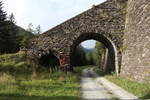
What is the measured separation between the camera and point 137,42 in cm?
1823

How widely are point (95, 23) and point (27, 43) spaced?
628 cm

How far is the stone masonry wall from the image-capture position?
16047 millimetres

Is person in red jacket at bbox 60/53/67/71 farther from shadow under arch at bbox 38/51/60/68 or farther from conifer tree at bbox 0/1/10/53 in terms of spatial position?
conifer tree at bbox 0/1/10/53

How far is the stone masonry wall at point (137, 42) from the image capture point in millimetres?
16047

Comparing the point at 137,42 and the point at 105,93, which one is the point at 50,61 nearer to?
the point at 137,42

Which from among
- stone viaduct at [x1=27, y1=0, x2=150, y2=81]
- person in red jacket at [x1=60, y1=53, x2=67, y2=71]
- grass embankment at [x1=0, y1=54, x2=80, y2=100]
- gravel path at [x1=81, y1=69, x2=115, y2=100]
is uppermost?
stone viaduct at [x1=27, y1=0, x2=150, y2=81]

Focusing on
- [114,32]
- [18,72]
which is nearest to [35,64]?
[18,72]

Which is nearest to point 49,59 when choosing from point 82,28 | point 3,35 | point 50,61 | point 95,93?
point 50,61

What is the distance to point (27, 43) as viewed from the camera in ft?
78.1

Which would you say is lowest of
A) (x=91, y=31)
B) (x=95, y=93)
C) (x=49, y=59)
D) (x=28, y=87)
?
(x=95, y=93)

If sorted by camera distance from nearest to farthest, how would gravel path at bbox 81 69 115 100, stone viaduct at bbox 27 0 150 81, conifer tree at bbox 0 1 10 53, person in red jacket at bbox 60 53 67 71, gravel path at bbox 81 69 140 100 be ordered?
gravel path at bbox 81 69 140 100 → gravel path at bbox 81 69 115 100 → stone viaduct at bbox 27 0 150 81 → person in red jacket at bbox 60 53 67 71 → conifer tree at bbox 0 1 10 53

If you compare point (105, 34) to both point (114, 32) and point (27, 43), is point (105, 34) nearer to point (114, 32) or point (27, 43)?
point (114, 32)

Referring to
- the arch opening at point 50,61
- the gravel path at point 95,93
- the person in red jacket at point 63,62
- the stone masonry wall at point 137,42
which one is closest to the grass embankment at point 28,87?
the gravel path at point 95,93

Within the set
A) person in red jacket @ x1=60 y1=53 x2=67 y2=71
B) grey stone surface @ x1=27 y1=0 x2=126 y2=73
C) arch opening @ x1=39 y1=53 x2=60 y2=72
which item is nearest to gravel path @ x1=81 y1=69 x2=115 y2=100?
person in red jacket @ x1=60 y1=53 x2=67 y2=71
